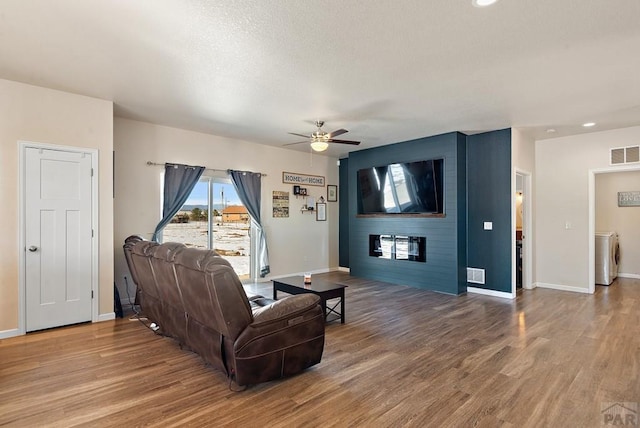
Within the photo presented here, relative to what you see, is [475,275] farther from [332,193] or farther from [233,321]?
[233,321]

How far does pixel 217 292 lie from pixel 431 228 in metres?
4.75

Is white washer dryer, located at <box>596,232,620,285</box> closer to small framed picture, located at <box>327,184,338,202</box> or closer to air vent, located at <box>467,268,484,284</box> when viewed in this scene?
air vent, located at <box>467,268,484,284</box>

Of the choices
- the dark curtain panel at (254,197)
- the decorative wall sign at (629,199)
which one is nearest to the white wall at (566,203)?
the decorative wall sign at (629,199)

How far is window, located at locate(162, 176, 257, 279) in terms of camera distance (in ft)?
19.7

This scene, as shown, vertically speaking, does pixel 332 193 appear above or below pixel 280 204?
above

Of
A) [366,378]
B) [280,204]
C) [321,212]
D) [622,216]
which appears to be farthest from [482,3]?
[622,216]

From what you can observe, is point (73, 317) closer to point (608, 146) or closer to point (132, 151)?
point (132, 151)

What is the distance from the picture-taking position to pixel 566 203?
6.27 m

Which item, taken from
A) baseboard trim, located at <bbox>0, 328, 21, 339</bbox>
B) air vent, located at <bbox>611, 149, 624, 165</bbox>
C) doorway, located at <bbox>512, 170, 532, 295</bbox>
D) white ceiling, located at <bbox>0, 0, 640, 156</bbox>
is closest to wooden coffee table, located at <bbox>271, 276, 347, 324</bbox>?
white ceiling, located at <bbox>0, 0, 640, 156</bbox>

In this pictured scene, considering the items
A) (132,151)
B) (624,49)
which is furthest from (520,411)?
(132,151)

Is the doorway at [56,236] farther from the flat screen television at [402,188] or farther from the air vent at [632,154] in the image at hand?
the air vent at [632,154]

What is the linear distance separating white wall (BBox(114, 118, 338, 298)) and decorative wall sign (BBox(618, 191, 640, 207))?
20.8 feet

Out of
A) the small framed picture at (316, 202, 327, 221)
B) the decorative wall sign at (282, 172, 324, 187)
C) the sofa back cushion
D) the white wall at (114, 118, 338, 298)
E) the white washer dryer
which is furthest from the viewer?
the small framed picture at (316, 202, 327, 221)

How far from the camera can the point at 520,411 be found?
2.37 metres
